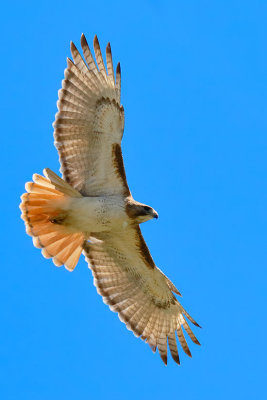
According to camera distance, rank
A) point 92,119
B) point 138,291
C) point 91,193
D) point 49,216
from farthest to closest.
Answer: point 138,291 → point 91,193 → point 92,119 → point 49,216

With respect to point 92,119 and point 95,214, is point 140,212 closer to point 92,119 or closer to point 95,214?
point 95,214

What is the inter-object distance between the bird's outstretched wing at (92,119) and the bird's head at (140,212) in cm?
41

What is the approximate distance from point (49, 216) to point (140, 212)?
1297 millimetres

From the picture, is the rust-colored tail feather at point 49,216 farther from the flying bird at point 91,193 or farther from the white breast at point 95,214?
the white breast at point 95,214

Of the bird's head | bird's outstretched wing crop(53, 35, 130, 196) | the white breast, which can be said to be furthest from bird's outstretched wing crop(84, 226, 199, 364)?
bird's outstretched wing crop(53, 35, 130, 196)

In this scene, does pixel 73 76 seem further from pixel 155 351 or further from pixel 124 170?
pixel 155 351

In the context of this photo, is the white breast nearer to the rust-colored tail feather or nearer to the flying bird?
the flying bird

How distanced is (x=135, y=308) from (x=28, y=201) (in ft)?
8.81

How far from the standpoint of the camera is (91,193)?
13.0m

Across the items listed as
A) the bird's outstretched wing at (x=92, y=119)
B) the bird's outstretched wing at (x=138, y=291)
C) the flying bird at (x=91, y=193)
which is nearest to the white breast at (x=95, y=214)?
the flying bird at (x=91, y=193)

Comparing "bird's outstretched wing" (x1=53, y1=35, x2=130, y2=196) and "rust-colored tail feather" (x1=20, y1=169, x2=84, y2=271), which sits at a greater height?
"bird's outstretched wing" (x1=53, y1=35, x2=130, y2=196)

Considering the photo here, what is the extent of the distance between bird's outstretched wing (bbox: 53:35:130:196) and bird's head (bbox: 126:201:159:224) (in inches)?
16.0

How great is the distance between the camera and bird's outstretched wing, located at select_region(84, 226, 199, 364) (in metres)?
13.4

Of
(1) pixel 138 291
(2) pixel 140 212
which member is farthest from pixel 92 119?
(1) pixel 138 291
